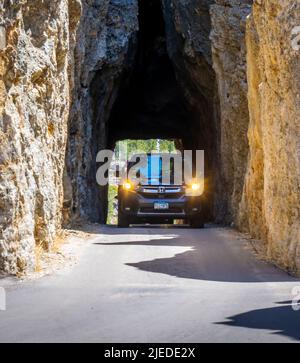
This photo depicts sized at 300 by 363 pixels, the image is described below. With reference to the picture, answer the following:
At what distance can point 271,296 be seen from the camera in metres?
8.05

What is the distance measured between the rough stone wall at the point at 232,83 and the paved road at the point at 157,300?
26.0ft

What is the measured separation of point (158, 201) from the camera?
1803cm

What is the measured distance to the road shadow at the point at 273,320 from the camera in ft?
19.5

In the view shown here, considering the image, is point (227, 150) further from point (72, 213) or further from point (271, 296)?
point (271, 296)

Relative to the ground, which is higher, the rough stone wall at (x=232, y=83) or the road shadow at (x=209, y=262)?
the rough stone wall at (x=232, y=83)

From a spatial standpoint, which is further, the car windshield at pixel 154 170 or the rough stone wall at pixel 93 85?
the rough stone wall at pixel 93 85

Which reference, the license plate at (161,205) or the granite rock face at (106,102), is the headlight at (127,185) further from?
the granite rock face at (106,102)

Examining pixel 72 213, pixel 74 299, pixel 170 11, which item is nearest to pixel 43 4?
pixel 74 299

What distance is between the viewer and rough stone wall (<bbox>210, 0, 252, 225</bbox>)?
20.7 m

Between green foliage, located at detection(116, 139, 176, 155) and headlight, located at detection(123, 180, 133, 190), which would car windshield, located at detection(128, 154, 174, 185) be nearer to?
headlight, located at detection(123, 180, 133, 190)

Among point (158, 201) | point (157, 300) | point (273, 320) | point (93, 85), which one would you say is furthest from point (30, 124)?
point (93, 85)

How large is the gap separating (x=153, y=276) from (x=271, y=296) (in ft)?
7.47

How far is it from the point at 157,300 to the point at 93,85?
57.3 ft

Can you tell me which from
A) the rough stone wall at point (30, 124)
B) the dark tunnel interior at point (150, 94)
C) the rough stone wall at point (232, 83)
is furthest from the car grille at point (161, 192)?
the dark tunnel interior at point (150, 94)
